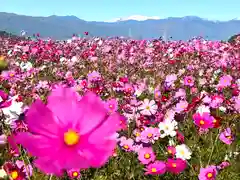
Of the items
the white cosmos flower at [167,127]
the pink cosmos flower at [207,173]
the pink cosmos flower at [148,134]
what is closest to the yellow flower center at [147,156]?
the pink cosmos flower at [148,134]

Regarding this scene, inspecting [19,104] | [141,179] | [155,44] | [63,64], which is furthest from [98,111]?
[155,44]

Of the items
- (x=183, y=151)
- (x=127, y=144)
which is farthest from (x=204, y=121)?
(x=127, y=144)

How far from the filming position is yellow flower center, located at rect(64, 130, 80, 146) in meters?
0.96

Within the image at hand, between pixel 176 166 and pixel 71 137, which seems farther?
pixel 176 166

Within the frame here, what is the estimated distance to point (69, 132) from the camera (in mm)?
986

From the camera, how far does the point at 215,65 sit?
787cm

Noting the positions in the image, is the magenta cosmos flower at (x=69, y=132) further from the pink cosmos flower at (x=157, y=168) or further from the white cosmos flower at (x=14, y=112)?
the pink cosmos flower at (x=157, y=168)

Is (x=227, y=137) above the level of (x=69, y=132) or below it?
below

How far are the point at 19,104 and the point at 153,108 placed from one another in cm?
185

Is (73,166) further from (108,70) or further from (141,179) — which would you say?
(108,70)

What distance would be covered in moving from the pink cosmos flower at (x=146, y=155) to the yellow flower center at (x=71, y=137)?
5.74 feet

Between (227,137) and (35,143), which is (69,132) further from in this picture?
(227,137)

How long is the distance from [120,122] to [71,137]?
119cm

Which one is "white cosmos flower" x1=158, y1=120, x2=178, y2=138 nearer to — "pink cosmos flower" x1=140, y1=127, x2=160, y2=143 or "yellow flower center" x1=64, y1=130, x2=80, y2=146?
"pink cosmos flower" x1=140, y1=127, x2=160, y2=143
